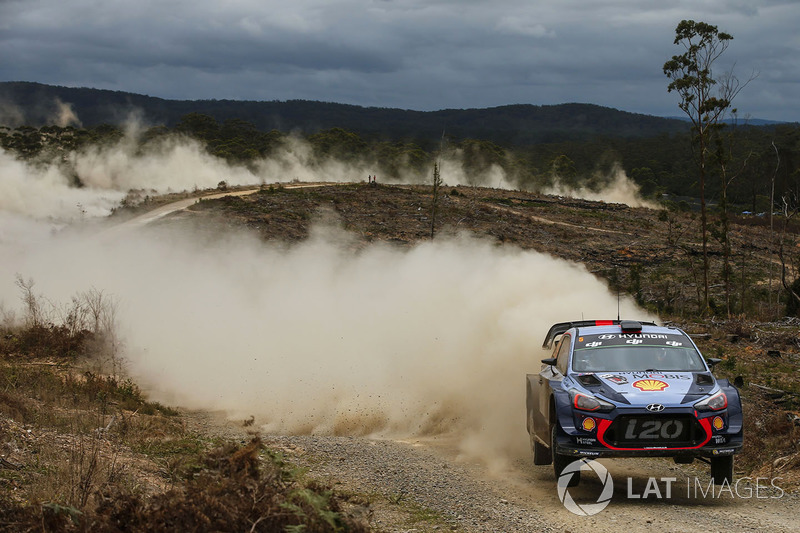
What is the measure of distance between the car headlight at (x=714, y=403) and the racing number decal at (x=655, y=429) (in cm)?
31

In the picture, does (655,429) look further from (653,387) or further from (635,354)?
(635,354)

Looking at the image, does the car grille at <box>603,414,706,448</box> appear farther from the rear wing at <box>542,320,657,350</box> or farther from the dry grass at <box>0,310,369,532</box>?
the dry grass at <box>0,310,369,532</box>

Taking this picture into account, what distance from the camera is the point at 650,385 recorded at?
403 inches

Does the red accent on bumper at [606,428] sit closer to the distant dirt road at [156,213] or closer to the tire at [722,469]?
the tire at [722,469]

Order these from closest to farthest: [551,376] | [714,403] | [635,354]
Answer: [714,403] → [635,354] → [551,376]

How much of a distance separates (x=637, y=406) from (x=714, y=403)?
0.91 m

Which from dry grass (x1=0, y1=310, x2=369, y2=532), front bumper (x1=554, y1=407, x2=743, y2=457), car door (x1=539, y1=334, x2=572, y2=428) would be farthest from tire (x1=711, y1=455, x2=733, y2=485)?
dry grass (x1=0, y1=310, x2=369, y2=532)

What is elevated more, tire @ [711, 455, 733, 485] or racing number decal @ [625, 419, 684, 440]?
racing number decal @ [625, 419, 684, 440]

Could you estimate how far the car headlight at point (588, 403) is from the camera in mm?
9961

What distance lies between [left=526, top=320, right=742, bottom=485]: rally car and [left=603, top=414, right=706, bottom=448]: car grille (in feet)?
0.04

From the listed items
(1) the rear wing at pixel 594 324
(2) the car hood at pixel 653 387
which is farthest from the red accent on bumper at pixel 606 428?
(1) the rear wing at pixel 594 324

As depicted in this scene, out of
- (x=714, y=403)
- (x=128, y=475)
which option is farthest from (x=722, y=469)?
(x=128, y=475)

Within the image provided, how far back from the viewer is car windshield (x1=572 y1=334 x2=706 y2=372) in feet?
36.2

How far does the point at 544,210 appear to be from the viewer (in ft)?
192
